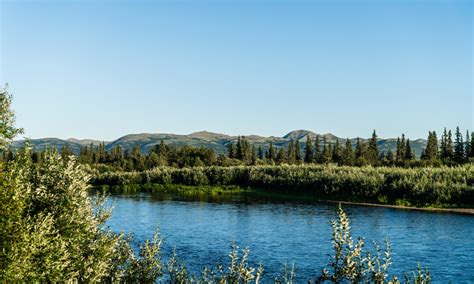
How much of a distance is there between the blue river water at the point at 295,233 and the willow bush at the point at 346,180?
6081 mm

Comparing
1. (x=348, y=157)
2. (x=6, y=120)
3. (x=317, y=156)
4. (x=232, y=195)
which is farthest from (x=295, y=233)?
(x=317, y=156)

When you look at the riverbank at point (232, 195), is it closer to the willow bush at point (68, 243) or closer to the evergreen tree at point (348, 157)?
the evergreen tree at point (348, 157)

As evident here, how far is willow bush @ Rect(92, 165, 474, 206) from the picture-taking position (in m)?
55.4

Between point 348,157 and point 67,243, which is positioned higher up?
point 348,157

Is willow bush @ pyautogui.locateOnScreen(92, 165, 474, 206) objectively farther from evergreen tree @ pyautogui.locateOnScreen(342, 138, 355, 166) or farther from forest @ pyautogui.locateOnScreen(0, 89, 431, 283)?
forest @ pyautogui.locateOnScreen(0, 89, 431, 283)

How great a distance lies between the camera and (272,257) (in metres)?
30.3

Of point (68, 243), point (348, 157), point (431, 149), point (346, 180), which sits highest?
point (431, 149)

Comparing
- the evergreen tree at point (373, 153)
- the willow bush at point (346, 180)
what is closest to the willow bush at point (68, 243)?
the willow bush at point (346, 180)

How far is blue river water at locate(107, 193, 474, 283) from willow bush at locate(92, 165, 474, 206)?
608 centimetres

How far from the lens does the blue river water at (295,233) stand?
93.7 feet

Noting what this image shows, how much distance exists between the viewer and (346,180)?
220 feet

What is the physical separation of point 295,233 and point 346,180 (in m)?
30.3

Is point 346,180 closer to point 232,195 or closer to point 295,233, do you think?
point 232,195

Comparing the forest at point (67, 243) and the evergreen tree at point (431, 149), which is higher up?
the evergreen tree at point (431, 149)
